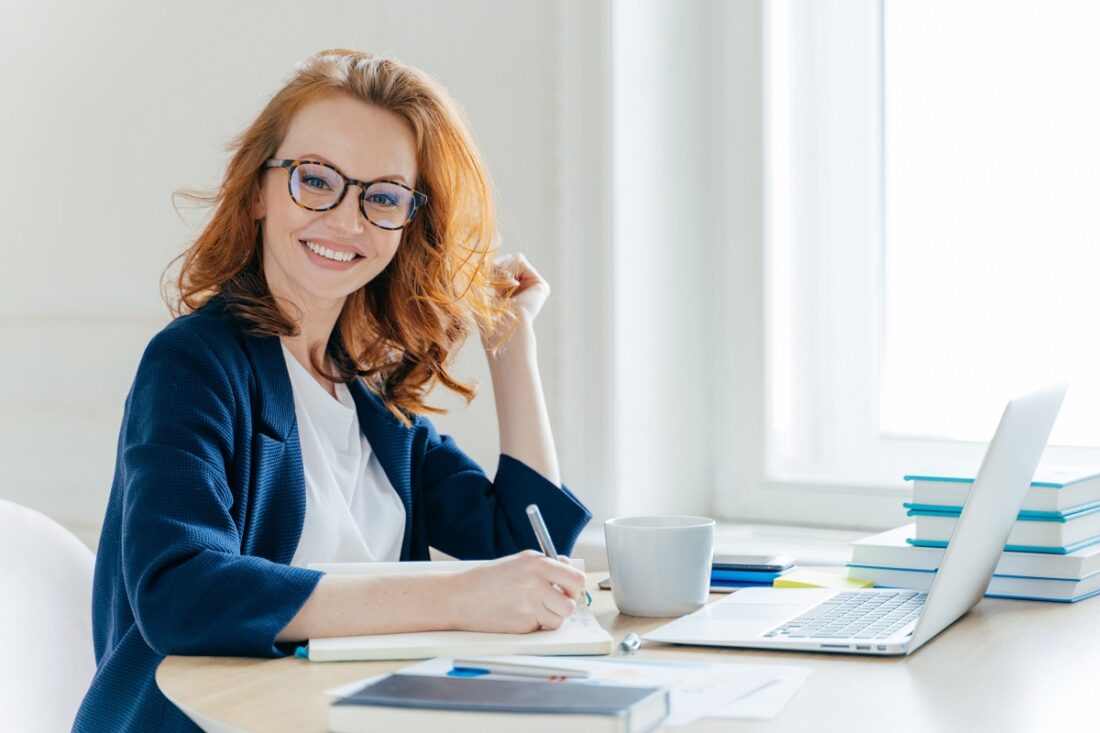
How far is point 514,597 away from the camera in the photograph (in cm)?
107

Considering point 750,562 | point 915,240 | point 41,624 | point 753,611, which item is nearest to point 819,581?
point 750,562

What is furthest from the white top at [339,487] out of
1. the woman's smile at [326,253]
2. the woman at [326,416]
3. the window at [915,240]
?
the window at [915,240]

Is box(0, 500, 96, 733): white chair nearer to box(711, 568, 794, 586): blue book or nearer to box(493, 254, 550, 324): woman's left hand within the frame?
box(493, 254, 550, 324): woman's left hand

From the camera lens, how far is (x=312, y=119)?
4.65ft

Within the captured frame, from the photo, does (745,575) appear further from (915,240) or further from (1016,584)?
(915,240)

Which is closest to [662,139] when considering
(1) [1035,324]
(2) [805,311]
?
(2) [805,311]

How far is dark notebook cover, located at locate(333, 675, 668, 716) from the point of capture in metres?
0.78

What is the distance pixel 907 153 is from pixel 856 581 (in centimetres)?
82

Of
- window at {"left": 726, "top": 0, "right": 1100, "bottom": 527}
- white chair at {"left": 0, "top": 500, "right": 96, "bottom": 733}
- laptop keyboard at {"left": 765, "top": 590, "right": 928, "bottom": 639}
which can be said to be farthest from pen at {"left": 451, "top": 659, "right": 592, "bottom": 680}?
window at {"left": 726, "top": 0, "right": 1100, "bottom": 527}

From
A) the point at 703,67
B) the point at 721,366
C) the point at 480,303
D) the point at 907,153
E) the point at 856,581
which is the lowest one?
the point at 856,581

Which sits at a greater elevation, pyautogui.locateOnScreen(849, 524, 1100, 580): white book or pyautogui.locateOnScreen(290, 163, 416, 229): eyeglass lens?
pyautogui.locateOnScreen(290, 163, 416, 229): eyeglass lens

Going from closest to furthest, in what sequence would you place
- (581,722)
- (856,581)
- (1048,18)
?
(581,722) < (856,581) < (1048,18)

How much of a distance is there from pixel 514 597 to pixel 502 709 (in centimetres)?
28

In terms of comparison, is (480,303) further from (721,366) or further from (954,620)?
(954,620)
